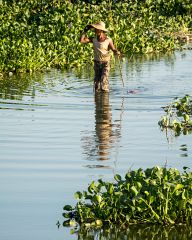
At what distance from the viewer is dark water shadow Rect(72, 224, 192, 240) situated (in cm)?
830

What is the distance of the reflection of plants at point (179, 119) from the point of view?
43.9 ft

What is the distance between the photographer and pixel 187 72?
68.9 ft

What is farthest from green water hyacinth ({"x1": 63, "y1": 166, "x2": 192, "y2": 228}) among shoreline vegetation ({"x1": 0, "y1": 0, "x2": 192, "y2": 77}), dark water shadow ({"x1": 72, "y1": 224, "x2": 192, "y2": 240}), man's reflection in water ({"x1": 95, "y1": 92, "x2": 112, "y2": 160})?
shoreline vegetation ({"x1": 0, "y1": 0, "x2": 192, "y2": 77})

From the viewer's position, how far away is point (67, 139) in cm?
1272

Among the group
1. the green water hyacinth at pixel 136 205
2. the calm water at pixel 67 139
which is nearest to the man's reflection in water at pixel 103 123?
the calm water at pixel 67 139

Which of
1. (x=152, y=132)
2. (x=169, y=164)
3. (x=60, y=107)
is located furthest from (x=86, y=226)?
(x=60, y=107)

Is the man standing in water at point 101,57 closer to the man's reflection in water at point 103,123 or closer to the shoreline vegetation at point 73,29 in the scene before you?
the man's reflection in water at point 103,123

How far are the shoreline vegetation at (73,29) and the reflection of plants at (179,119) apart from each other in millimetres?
6259

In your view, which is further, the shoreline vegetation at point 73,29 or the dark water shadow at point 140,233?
the shoreline vegetation at point 73,29

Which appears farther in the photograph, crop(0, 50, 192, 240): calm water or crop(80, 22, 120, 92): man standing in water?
crop(80, 22, 120, 92): man standing in water

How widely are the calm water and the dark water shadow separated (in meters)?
0.09

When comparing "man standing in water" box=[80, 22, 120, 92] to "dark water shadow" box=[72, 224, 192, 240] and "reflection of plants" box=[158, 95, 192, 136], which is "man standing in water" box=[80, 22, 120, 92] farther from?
"dark water shadow" box=[72, 224, 192, 240]

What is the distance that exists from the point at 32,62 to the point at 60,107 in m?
5.02

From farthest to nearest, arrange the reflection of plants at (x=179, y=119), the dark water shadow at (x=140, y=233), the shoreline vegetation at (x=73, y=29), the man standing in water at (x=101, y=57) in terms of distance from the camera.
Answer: the shoreline vegetation at (x=73, y=29) → the man standing in water at (x=101, y=57) → the reflection of plants at (x=179, y=119) → the dark water shadow at (x=140, y=233)
